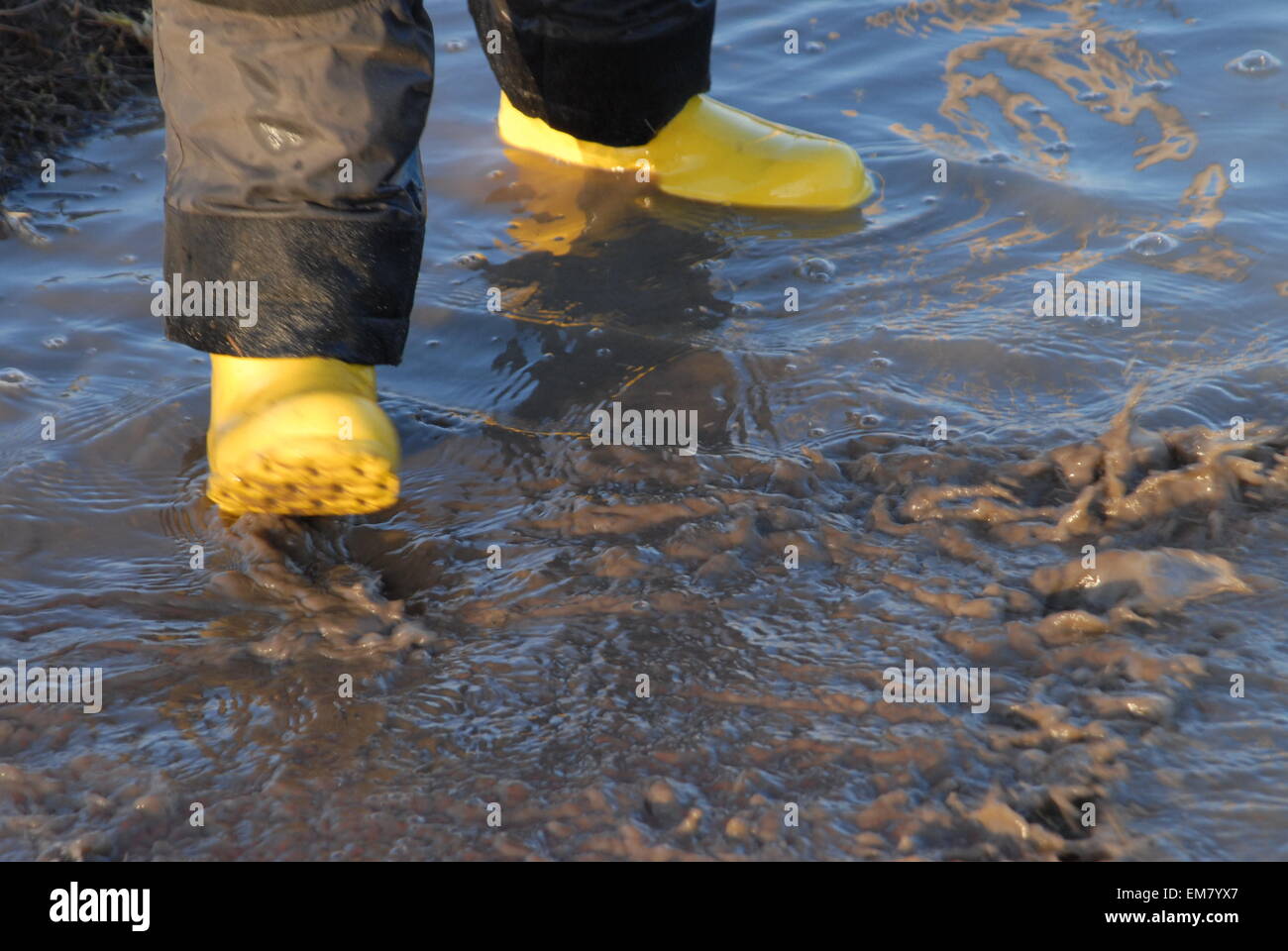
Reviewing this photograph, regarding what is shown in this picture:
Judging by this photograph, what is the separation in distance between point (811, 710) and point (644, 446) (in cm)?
77

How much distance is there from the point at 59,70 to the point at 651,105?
2002 millimetres

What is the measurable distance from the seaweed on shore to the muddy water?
322 mm

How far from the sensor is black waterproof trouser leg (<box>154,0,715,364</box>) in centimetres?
194

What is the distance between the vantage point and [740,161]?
3.33m

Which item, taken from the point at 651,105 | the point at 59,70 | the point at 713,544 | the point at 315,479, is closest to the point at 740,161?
the point at 651,105

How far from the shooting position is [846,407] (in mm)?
2467

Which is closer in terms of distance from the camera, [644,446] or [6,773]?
[6,773]

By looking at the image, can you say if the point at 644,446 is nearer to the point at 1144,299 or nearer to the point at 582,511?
the point at 582,511

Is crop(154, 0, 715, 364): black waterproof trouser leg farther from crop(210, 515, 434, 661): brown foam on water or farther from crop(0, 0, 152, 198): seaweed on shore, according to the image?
crop(0, 0, 152, 198): seaweed on shore

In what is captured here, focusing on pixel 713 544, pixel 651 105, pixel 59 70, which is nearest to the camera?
pixel 713 544

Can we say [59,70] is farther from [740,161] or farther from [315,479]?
[315,479]

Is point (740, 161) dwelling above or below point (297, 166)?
below
